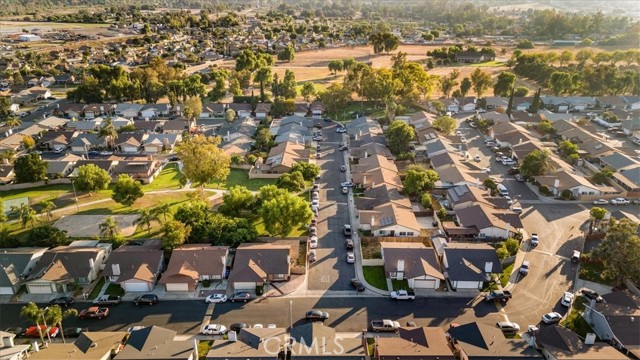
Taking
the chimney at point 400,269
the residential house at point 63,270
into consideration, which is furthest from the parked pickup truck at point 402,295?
the residential house at point 63,270

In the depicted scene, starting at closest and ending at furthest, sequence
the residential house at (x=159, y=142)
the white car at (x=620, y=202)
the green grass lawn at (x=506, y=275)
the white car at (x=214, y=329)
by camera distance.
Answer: the white car at (x=214, y=329) < the green grass lawn at (x=506, y=275) < the white car at (x=620, y=202) < the residential house at (x=159, y=142)

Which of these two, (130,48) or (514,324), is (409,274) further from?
(130,48)

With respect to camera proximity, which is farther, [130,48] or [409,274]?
Result: [130,48]

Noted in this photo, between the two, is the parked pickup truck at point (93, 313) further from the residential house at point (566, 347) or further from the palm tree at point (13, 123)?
the palm tree at point (13, 123)

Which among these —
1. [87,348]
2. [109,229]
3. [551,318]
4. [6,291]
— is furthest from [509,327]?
[6,291]

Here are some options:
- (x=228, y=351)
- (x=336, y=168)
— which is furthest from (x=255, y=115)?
(x=228, y=351)

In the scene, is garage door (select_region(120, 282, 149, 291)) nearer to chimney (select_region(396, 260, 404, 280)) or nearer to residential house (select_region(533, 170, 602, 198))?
chimney (select_region(396, 260, 404, 280))

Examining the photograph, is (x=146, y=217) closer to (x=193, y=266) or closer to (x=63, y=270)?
(x=63, y=270)
